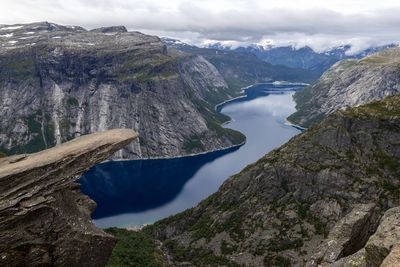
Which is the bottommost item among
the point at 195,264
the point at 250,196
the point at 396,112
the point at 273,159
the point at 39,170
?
the point at 195,264

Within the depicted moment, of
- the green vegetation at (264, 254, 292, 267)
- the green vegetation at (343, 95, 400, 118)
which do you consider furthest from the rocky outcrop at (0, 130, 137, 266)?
the green vegetation at (343, 95, 400, 118)

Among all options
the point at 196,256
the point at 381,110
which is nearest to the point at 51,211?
the point at 196,256

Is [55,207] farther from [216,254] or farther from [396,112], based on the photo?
[396,112]

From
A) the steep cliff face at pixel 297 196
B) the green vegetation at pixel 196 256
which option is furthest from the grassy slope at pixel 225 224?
the steep cliff face at pixel 297 196

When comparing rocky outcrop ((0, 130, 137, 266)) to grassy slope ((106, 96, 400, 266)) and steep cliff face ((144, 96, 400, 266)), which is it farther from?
steep cliff face ((144, 96, 400, 266))

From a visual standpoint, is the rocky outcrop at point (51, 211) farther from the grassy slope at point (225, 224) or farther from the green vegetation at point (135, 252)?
the grassy slope at point (225, 224)

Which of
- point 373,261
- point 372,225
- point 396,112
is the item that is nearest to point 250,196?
point 396,112

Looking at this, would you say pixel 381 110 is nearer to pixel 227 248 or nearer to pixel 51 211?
pixel 227 248

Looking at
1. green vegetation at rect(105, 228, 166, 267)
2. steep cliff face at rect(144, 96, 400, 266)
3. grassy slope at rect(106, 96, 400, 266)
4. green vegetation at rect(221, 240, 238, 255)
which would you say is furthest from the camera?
green vegetation at rect(221, 240, 238, 255)
